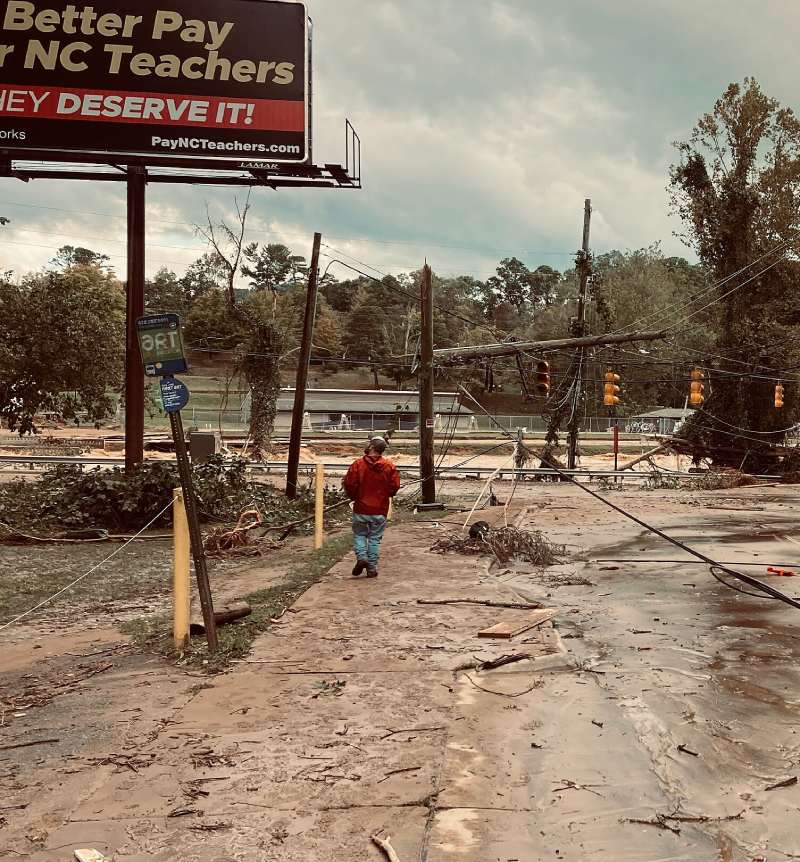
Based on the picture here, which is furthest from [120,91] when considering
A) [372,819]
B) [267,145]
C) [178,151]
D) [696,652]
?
[372,819]

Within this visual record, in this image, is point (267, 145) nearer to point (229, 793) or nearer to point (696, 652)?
point (696, 652)

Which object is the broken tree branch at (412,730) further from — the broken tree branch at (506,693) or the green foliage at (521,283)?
the green foliage at (521,283)

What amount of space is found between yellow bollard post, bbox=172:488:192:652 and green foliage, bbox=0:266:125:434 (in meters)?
16.9

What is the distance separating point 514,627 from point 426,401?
1444 cm

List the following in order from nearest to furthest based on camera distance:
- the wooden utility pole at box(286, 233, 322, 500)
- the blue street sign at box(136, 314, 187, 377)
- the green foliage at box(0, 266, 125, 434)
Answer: the blue street sign at box(136, 314, 187, 377), the wooden utility pole at box(286, 233, 322, 500), the green foliage at box(0, 266, 125, 434)

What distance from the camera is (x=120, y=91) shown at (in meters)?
20.6

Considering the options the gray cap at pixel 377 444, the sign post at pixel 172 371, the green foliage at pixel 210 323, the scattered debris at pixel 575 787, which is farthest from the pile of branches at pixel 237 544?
the green foliage at pixel 210 323

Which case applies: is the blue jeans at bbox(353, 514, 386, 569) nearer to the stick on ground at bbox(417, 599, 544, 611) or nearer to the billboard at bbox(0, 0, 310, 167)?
the stick on ground at bbox(417, 599, 544, 611)

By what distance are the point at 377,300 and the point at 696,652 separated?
102 meters

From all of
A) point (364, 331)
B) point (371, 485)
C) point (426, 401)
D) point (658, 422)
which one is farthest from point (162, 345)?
point (364, 331)

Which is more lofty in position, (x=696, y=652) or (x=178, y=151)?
(x=178, y=151)

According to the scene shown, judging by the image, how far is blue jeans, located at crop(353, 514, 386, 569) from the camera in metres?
11.7

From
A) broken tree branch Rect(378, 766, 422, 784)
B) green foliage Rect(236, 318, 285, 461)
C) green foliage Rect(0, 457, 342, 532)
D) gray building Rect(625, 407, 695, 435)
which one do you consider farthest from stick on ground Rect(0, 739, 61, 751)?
gray building Rect(625, 407, 695, 435)

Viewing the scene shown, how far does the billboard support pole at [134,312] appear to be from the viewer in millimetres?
20156
